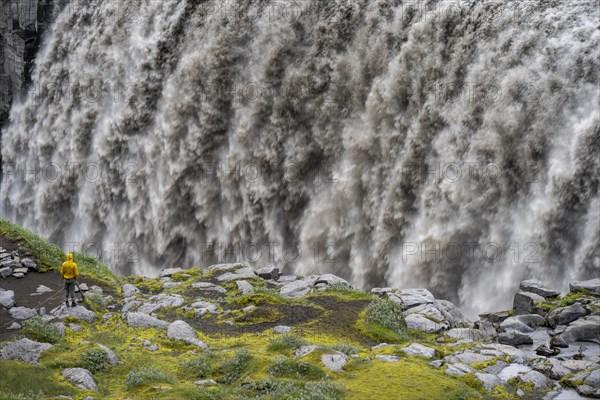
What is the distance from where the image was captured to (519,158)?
25.0m

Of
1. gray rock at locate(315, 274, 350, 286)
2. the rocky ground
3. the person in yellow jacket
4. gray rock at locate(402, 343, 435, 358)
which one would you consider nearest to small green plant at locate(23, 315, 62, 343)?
the rocky ground

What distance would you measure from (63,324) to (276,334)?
6.50 metres

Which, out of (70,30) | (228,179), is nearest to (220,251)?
(228,179)

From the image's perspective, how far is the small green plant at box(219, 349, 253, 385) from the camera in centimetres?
1481

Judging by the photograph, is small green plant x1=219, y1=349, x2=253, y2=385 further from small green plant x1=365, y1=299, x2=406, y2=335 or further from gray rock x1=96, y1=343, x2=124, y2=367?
small green plant x1=365, y1=299, x2=406, y2=335

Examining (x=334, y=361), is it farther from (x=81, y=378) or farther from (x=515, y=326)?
(x=515, y=326)

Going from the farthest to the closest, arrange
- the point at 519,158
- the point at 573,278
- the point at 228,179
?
the point at 228,179 < the point at 519,158 < the point at 573,278

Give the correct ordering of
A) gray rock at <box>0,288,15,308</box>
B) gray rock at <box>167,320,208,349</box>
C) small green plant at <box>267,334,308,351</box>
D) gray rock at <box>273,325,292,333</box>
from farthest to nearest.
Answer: gray rock at <box>0,288,15,308</box> < gray rock at <box>273,325,292,333</box> < gray rock at <box>167,320,208,349</box> < small green plant at <box>267,334,308,351</box>

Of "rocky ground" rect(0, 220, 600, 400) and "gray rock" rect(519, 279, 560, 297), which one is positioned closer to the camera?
"rocky ground" rect(0, 220, 600, 400)

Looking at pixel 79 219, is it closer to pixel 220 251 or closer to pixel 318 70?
pixel 220 251

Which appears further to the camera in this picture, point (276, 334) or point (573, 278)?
point (573, 278)

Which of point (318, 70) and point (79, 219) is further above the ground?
point (318, 70)

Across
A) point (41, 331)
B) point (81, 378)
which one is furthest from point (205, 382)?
point (41, 331)

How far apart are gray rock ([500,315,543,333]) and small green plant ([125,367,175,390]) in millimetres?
10718
